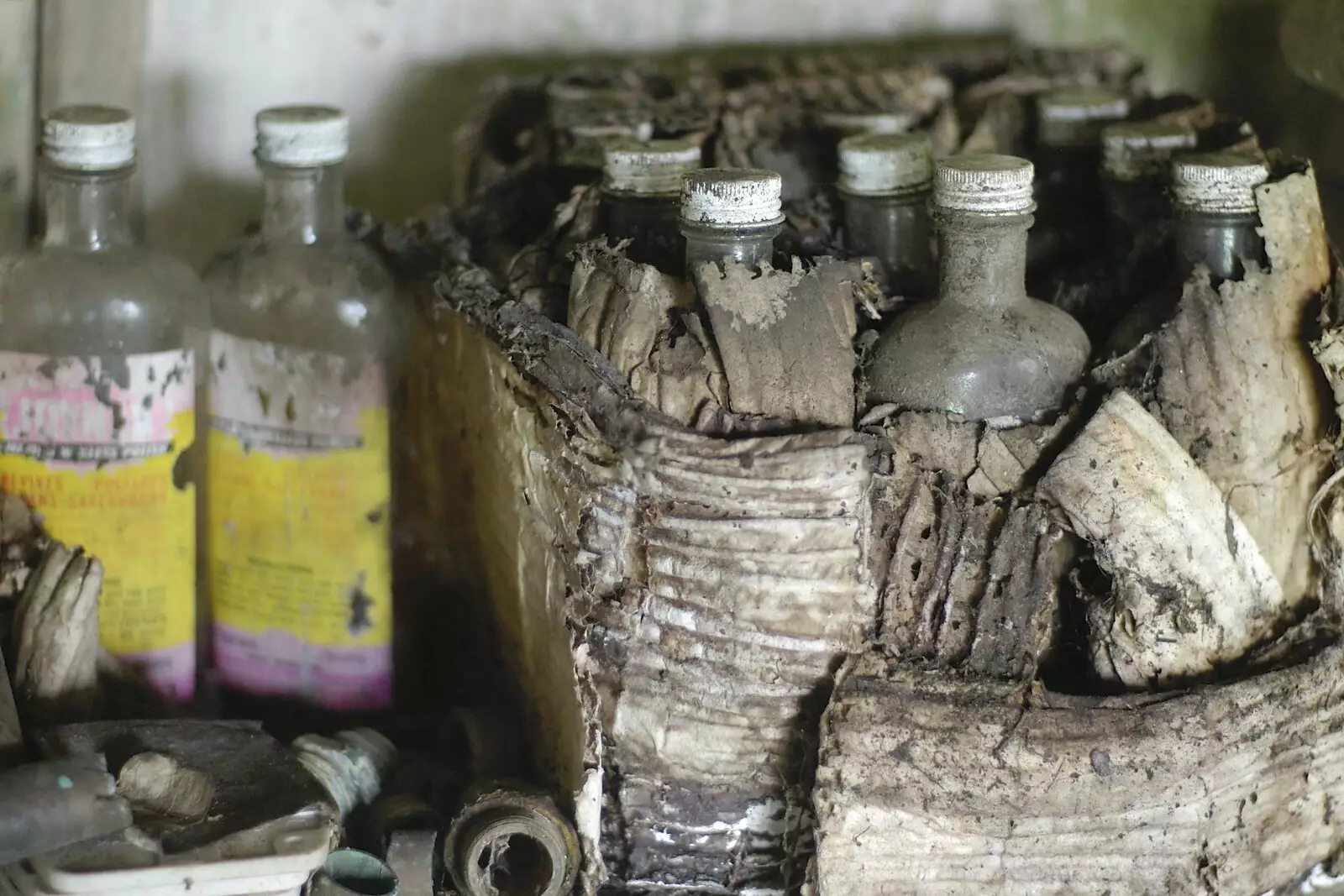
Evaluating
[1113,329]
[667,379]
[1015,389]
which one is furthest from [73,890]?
[1113,329]

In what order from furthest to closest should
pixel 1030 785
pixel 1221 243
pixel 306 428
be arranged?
pixel 306 428 → pixel 1221 243 → pixel 1030 785

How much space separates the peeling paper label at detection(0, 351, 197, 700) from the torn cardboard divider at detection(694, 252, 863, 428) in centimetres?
38

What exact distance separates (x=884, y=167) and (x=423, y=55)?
0.45 meters

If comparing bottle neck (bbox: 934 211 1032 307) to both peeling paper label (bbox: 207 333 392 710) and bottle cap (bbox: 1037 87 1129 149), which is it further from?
peeling paper label (bbox: 207 333 392 710)

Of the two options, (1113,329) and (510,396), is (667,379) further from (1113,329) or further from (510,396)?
(1113,329)

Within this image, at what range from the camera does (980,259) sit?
2.78ft

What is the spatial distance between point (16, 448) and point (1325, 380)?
0.78 metres

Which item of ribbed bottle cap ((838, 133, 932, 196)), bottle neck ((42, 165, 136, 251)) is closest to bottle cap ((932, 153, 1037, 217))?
ribbed bottle cap ((838, 133, 932, 196))

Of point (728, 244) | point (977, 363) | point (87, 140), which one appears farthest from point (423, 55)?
point (977, 363)

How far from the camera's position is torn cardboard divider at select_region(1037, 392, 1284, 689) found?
2.66ft

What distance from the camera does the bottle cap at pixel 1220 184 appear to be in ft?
2.92

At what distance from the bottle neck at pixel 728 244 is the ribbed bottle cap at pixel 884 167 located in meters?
0.13

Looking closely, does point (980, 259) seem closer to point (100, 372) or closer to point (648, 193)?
point (648, 193)

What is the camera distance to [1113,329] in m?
0.92
